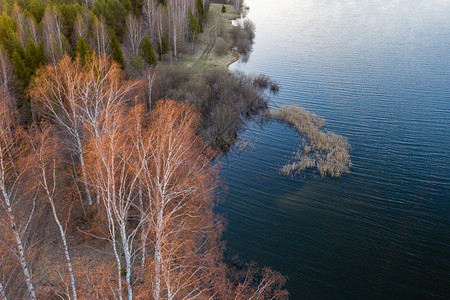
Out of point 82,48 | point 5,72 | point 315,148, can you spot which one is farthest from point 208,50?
point 5,72

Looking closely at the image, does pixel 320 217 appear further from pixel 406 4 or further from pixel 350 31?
pixel 406 4

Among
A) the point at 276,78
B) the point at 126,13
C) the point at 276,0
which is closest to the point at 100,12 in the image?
the point at 126,13

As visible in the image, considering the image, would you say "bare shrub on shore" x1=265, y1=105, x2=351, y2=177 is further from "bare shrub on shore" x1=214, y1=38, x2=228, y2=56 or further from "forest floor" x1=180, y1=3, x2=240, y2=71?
"bare shrub on shore" x1=214, y1=38, x2=228, y2=56

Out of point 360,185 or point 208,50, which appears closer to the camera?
point 360,185

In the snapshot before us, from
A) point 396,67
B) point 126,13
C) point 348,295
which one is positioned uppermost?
point 126,13

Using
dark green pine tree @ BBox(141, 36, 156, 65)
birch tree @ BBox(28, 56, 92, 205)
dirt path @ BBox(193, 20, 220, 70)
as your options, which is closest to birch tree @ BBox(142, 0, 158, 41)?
dirt path @ BBox(193, 20, 220, 70)

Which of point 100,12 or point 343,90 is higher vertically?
point 100,12

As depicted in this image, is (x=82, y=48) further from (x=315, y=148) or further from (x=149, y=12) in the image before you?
(x=315, y=148)
